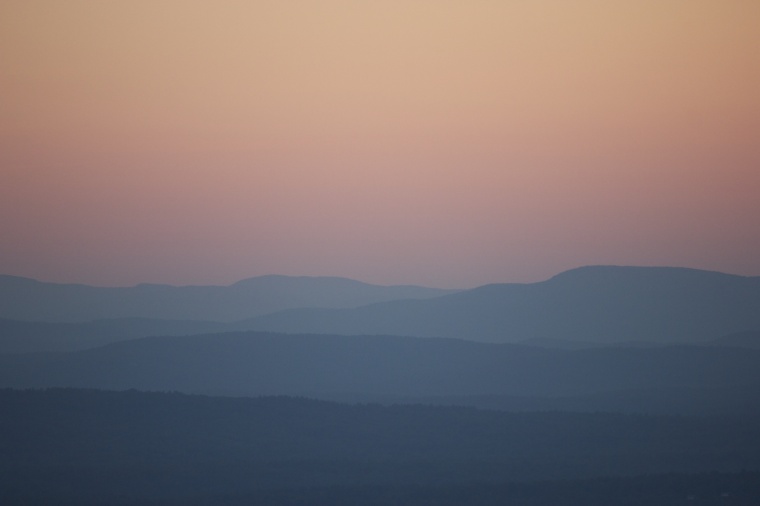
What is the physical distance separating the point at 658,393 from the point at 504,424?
2631 cm

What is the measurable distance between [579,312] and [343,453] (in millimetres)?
118852

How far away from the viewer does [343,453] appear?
3831cm

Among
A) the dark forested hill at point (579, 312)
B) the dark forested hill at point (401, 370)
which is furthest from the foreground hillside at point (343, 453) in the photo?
the dark forested hill at point (579, 312)

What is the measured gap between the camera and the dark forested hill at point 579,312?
14525 cm

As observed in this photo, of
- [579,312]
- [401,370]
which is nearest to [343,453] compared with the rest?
[401,370]

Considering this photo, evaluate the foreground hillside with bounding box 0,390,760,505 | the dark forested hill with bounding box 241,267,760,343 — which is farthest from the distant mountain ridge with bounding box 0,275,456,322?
the foreground hillside with bounding box 0,390,760,505

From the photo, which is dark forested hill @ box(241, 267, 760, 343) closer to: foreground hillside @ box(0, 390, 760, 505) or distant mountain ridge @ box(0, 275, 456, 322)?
distant mountain ridge @ box(0, 275, 456, 322)

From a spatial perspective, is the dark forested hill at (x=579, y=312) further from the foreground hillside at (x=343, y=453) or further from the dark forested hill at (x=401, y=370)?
the foreground hillside at (x=343, y=453)

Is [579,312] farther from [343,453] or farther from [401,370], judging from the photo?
[343,453]

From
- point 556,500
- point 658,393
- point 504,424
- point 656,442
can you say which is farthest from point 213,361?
point 556,500

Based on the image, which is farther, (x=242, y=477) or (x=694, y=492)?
(x=242, y=477)

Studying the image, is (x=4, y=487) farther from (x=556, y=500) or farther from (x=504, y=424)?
(x=504, y=424)

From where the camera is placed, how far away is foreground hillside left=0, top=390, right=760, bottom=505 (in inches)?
1121

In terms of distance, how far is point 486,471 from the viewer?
3350 centimetres
